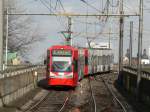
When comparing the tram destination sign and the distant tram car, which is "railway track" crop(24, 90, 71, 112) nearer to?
A: the distant tram car

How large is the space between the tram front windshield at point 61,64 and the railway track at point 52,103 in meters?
1.63

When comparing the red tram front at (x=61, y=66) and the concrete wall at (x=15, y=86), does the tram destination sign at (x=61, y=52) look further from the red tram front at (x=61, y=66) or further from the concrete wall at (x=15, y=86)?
the concrete wall at (x=15, y=86)

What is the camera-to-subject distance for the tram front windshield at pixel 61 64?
40469 mm

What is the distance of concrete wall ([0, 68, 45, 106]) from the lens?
93.0 ft

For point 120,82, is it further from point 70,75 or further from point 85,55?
point 70,75

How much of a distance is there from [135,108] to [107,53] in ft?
151

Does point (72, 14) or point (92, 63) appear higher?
point (72, 14)

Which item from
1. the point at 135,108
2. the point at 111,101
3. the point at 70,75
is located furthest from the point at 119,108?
the point at 70,75

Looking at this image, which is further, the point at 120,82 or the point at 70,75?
the point at 120,82

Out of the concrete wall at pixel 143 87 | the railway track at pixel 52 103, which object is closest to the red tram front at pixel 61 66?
the railway track at pixel 52 103

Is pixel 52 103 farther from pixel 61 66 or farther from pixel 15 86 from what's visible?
pixel 61 66

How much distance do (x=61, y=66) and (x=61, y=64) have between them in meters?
0.15

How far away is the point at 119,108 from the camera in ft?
97.5

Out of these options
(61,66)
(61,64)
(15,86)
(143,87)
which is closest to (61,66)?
(61,66)
